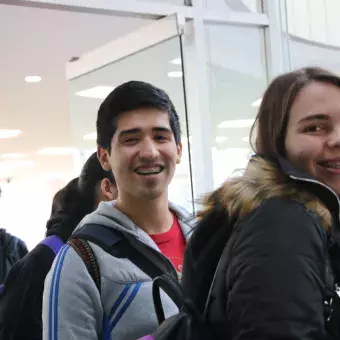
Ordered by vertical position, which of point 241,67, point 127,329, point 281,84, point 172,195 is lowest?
point 127,329

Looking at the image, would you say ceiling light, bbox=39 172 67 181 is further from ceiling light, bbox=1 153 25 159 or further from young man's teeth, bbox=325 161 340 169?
young man's teeth, bbox=325 161 340 169

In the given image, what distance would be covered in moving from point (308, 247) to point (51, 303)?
2.40ft

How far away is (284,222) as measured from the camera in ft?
2.79

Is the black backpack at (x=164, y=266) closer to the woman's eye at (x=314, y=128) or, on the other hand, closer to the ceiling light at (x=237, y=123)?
the woman's eye at (x=314, y=128)

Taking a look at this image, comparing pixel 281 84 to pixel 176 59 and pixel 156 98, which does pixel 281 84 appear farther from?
pixel 176 59

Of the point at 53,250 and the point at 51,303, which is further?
the point at 53,250

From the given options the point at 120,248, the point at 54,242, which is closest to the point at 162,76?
the point at 54,242

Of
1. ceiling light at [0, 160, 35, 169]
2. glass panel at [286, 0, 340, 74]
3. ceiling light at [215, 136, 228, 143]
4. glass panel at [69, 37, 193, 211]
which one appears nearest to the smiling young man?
glass panel at [69, 37, 193, 211]

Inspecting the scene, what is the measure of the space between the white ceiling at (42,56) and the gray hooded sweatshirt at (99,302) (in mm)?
2508

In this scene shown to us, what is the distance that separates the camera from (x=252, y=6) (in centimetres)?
358

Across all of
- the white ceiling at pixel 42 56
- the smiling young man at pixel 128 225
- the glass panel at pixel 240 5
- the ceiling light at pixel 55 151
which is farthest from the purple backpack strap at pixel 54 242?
the ceiling light at pixel 55 151

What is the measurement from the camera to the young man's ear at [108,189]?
218cm

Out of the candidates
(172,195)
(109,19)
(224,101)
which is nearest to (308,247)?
(172,195)

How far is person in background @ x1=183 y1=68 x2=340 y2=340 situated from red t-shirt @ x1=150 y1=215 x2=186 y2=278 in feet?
1.93
